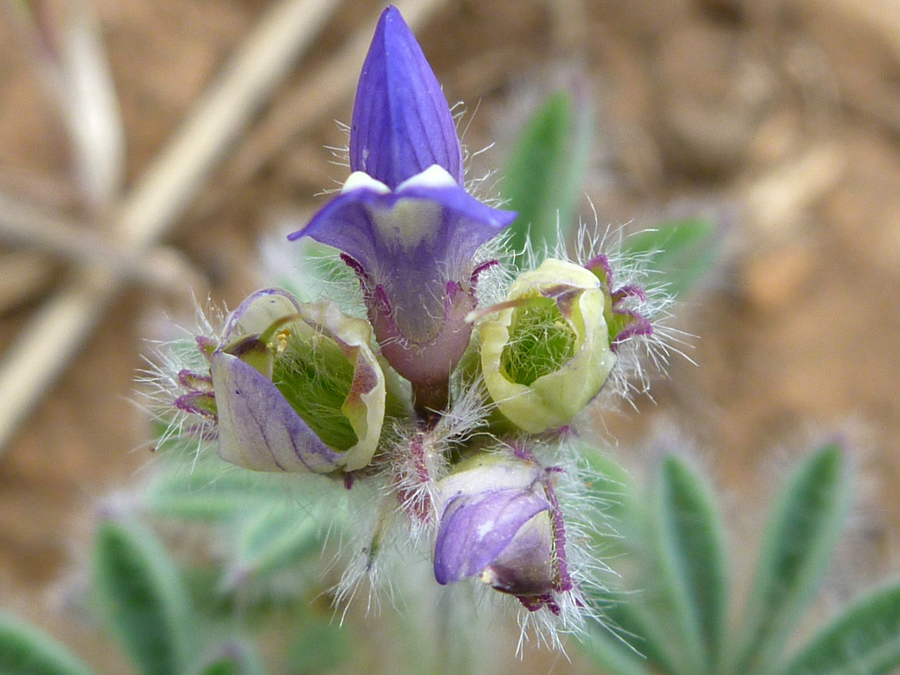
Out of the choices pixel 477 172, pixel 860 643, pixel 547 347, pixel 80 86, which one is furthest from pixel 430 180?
pixel 80 86

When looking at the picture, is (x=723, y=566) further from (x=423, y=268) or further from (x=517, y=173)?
(x=423, y=268)

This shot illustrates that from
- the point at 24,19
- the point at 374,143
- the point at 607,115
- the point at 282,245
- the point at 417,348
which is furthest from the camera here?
the point at 607,115

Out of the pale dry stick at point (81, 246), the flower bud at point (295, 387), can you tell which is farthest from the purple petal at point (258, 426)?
the pale dry stick at point (81, 246)

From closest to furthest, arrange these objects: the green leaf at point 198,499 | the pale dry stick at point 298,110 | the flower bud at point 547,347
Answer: the flower bud at point 547,347 < the green leaf at point 198,499 < the pale dry stick at point 298,110

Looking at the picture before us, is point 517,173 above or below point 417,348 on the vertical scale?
above

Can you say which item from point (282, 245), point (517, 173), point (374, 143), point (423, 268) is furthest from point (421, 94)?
→ point (282, 245)

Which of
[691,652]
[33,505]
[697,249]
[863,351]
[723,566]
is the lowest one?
[33,505]

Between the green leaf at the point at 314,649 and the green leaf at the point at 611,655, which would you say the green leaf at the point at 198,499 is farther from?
the green leaf at the point at 611,655
